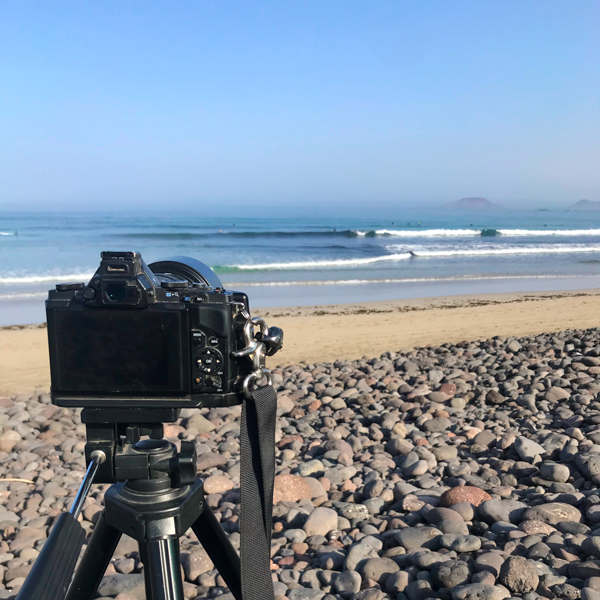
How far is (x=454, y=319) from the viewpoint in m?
8.35

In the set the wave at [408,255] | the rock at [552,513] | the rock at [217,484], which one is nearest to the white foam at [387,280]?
the wave at [408,255]

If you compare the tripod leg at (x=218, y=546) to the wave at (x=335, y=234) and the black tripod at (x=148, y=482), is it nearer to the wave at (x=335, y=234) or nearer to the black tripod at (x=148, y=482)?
the black tripod at (x=148, y=482)

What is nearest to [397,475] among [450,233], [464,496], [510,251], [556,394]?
[464,496]

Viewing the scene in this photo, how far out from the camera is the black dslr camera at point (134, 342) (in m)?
1.23

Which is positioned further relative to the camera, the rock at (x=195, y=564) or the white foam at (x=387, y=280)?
the white foam at (x=387, y=280)

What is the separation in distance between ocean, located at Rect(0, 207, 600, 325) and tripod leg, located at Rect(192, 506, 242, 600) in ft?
27.1

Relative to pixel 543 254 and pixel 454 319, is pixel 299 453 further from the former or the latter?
pixel 543 254

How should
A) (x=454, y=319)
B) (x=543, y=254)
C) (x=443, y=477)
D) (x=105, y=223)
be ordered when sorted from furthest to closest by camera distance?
(x=105, y=223)
(x=543, y=254)
(x=454, y=319)
(x=443, y=477)

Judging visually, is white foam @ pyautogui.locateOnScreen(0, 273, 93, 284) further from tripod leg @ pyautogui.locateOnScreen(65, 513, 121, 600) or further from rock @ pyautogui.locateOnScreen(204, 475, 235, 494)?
tripod leg @ pyautogui.locateOnScreen(65, 513, 121, 600)

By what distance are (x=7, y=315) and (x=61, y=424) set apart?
628 centimetres

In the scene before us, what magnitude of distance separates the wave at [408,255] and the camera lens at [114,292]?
50.7ft

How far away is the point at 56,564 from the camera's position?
92 centimetres

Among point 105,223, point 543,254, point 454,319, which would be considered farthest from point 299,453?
point 105,223

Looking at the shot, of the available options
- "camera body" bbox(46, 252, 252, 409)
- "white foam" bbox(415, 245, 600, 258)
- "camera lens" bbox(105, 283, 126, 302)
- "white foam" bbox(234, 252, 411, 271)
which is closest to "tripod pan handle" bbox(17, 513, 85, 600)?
"camera body" bbox(46, 252, 252, 409)
